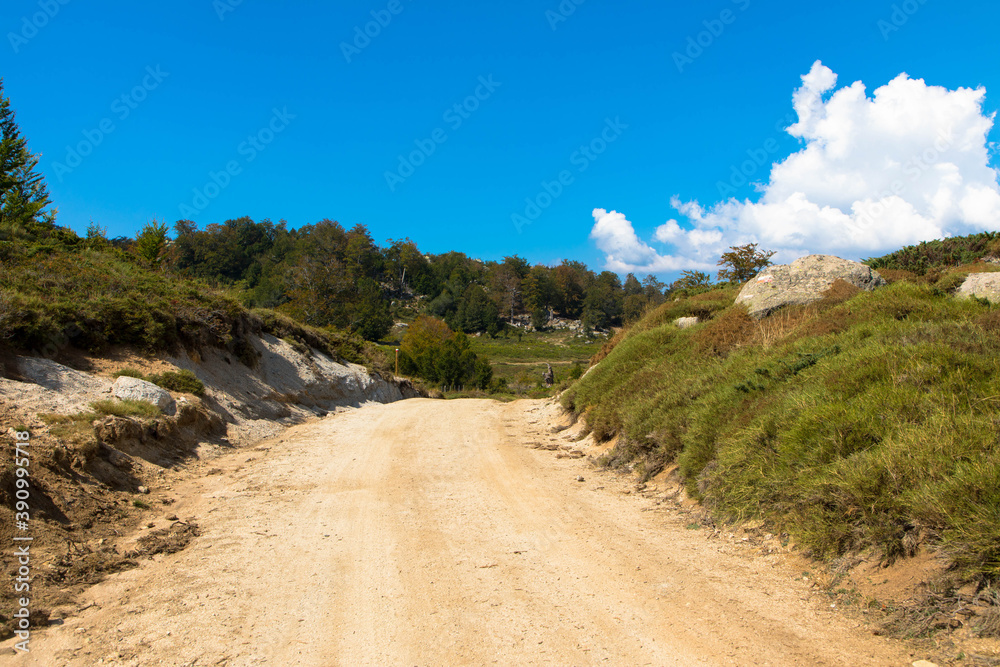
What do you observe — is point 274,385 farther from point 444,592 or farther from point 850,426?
point 850,426

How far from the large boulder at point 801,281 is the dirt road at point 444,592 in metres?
7.53

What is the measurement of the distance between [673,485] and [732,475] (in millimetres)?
1429

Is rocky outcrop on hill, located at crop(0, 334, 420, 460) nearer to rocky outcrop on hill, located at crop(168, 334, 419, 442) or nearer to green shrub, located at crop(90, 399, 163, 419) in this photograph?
rocky outcrop on hill, located at crop(168, 334, 419, 442)

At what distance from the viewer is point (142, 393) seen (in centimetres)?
952

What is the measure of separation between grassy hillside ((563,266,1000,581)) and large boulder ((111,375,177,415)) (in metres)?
8.26

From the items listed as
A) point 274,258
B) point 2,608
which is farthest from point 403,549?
point 274,258

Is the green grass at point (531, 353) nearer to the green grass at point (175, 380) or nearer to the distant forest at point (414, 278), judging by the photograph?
the distant forest at point (414, 278)

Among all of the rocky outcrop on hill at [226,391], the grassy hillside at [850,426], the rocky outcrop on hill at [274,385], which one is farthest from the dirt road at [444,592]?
the rocky outcrop on hill at [274,385]

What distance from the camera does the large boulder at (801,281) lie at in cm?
1238

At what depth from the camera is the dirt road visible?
3561 mm

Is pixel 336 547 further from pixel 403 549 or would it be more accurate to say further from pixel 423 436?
pixel 423 436

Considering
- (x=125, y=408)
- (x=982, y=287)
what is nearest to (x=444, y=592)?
(x=125, y=408)

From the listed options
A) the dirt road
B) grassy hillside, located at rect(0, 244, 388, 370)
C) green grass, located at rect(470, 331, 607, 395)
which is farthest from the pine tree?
green grass, located at rect(470, 331, 607, 395)

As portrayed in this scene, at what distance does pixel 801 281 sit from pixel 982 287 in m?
3.35
